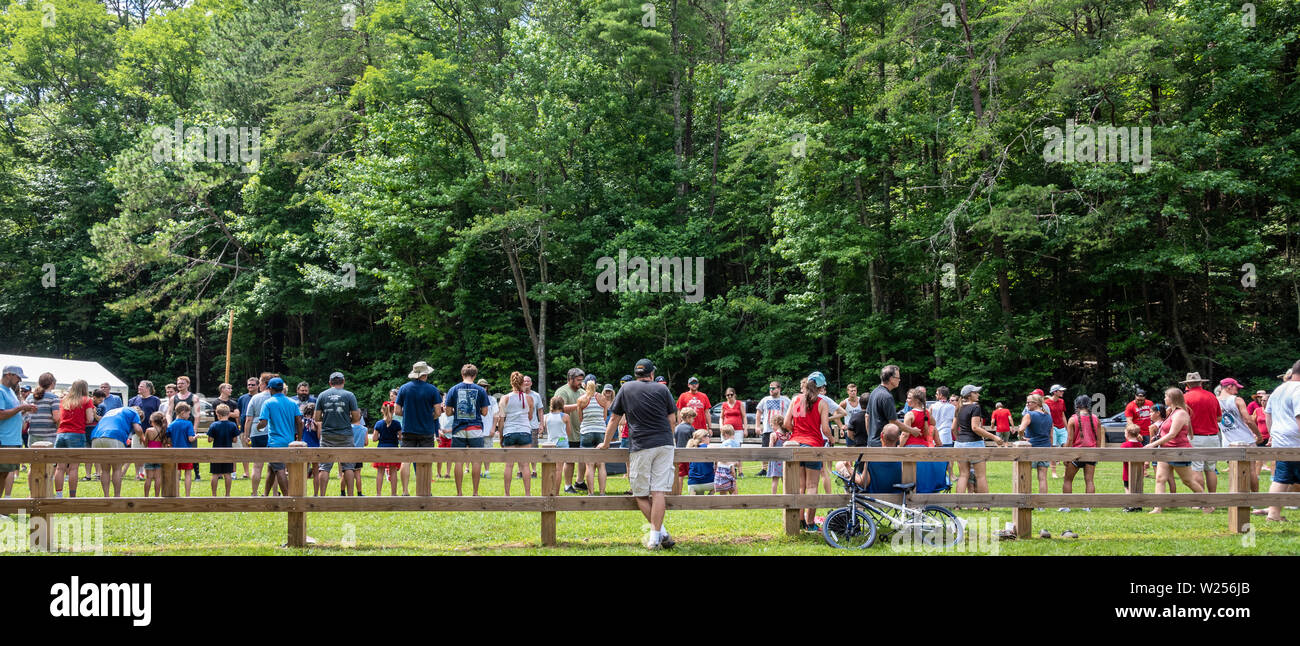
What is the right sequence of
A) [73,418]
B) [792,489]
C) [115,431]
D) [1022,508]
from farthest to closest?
1. [73,418]
2. [115,431]
3. [1022,508]
4. [792,489]

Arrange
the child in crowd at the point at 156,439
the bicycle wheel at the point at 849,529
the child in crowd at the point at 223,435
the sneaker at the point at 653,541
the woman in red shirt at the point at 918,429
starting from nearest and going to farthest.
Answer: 1. the sneaker at the point at 653,541
2. the bicycle wheel at the point at 849,529
3. the woman in red shirt at the point at 918,429
4. the child in crowd at the point at 223,435
5. the child in crowd at the point at 156,439

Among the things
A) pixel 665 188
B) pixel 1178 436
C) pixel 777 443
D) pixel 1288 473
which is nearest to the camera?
pixel 1288 473

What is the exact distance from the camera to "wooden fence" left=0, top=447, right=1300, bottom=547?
7898 mm

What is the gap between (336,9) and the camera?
36.7m

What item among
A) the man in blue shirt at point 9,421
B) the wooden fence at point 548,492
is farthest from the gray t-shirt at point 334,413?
the man in blue shirt at point 9,421

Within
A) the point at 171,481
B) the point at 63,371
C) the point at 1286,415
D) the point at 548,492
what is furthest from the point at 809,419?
the point at 63,371

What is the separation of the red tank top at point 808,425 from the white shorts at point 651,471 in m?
2.49

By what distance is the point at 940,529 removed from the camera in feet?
26.8

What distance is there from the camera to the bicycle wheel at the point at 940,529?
26.7 ft

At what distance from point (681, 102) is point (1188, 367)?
69.6 ft

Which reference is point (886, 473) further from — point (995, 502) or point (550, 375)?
point (550, 375)

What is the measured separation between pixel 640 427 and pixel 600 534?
164 cm

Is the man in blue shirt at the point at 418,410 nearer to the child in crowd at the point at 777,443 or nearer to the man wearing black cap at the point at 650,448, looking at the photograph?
the man wearing black cap at the point at 650,448

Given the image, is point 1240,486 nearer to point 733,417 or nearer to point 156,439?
point 733,417
